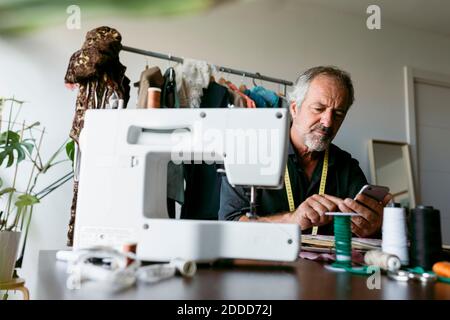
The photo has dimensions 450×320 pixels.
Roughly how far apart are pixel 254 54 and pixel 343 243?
1.86 m

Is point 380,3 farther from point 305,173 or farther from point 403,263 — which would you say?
point 403,263

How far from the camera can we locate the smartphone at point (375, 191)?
95 cm

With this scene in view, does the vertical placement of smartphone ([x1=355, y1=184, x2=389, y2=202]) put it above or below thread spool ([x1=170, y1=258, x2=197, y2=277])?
above

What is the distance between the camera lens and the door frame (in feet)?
8.67

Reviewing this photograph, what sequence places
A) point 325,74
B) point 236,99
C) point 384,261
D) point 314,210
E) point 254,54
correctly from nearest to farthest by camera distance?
point 384,261
point 314,210
point 325,74
point 236,99
point 254,54

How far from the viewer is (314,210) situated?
3.14 feet

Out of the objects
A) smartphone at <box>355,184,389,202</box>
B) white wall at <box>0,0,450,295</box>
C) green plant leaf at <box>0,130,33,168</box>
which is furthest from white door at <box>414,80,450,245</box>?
green plant leaf at <box>0,130,33,168</box>

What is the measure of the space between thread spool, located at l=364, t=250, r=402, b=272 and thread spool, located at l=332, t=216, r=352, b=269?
39mm

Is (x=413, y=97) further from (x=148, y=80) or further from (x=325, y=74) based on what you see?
(x=148, y=80)

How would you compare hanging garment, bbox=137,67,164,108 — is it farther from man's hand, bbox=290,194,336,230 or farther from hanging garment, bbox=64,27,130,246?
man's hand, bbox=290,194,336,230

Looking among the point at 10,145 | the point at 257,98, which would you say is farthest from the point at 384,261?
the point at 10,145

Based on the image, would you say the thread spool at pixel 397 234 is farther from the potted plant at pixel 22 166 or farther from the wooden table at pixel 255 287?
the potted plant at pixel 22 166
